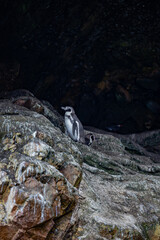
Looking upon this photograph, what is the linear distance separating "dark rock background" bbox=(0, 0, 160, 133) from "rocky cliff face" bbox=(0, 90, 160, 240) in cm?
302

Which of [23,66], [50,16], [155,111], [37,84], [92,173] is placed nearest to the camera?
[92,173]

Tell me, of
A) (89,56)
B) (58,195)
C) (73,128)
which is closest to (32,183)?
(58,195)

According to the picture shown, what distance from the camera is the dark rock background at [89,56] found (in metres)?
6.85

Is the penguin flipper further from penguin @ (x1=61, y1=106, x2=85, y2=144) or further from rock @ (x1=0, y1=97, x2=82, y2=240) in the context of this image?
rock @ (x1=0, y1=97, x2=82, y2=240)

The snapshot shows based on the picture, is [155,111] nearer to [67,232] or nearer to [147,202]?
[147,202]

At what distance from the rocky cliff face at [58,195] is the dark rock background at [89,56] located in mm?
3024

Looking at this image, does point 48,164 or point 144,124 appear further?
point 144,124

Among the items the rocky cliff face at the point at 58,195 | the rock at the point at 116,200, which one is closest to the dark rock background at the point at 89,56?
the rocky cliff face at the point at 58,195

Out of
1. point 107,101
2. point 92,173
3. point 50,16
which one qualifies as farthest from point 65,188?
point 107,101

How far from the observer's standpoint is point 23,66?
312 inches

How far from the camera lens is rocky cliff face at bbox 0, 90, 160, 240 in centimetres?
268

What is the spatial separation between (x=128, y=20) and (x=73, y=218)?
6.86m

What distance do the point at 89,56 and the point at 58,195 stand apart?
7.05m

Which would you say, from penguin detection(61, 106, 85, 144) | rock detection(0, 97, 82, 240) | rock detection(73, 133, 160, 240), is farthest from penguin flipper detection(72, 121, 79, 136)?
rock detection(0, 97, 82, 240)
